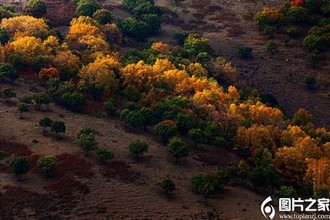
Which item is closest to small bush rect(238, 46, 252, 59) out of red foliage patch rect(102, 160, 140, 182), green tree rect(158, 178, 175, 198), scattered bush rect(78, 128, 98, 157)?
scattered bush rect(78, 128, 98, 157)

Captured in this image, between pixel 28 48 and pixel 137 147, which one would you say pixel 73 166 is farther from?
pixel 28 48

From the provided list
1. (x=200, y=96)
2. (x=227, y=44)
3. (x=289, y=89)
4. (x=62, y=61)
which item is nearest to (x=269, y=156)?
(x=200, y=96)

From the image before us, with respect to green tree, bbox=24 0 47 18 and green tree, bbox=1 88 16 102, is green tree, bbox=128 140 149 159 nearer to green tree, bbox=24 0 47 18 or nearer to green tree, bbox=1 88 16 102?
green tree, bbox=1 88 16 102

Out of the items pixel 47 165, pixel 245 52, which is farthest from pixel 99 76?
pixel 245 52

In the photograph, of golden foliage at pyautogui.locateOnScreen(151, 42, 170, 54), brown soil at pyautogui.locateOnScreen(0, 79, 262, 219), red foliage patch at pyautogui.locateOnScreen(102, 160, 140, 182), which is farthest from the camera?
golden foliage at pyautogui.locateOnScreen(151, 42, 170, 54)

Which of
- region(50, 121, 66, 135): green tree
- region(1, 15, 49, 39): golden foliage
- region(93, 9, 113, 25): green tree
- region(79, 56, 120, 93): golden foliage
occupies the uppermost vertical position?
region(93, 9, 113, 25): green tree

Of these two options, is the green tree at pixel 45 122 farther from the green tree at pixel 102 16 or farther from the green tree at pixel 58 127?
Answer: the green tree at pixel 102 16
